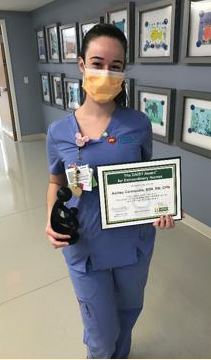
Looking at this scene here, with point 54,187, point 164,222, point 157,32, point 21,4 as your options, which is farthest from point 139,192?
point 21,4

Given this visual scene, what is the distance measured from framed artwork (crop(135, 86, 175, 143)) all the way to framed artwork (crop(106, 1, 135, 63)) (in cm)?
36

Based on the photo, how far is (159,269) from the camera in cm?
201

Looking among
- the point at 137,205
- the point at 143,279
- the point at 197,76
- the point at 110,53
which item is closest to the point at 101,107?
the point at 110,53

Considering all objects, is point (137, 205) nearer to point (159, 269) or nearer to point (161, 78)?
point (159, 269)

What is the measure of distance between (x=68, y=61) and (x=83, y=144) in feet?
10.6

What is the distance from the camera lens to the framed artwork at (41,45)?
4371 mm

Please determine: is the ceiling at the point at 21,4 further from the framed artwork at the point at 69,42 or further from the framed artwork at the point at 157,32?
the framed artwork at the point at 157,32

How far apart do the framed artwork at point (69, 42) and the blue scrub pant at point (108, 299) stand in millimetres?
3049

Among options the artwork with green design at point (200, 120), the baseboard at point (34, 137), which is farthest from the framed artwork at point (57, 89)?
the artwork with green design at point (200, 120)

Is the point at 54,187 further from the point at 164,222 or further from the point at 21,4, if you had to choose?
the point at 21,4

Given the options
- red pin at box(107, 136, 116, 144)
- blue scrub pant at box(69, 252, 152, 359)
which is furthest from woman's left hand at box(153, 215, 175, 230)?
red pin at box(107, 136, 116, 144)

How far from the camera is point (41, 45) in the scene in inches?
179

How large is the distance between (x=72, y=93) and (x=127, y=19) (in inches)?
63.4

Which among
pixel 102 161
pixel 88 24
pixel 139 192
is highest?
pixel 88 24
